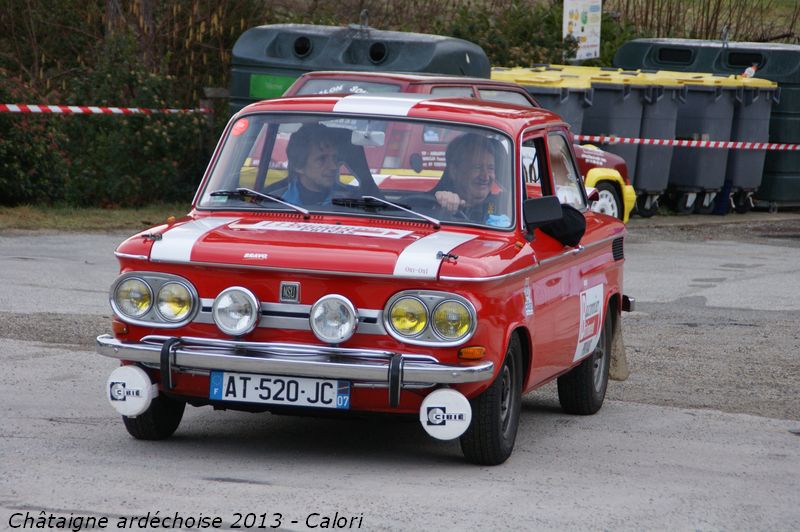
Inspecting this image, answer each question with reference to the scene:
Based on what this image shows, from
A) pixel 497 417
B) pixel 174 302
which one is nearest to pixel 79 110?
pixel 174 302

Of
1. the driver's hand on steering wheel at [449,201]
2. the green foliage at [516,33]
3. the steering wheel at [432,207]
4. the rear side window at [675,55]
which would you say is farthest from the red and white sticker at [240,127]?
the rear side window at [675,55]

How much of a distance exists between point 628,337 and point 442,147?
4542 millimetres

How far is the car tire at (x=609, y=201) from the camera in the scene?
62.5 ft

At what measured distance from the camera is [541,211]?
7203mm

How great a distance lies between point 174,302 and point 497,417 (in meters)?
1.53

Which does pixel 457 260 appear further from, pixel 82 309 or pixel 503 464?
pixel 82 309

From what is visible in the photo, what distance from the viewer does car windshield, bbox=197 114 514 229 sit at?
7.22m

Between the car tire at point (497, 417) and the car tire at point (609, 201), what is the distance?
12209mm

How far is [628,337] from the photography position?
37.9 ft

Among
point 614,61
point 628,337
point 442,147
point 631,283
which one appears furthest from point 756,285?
point 614,61

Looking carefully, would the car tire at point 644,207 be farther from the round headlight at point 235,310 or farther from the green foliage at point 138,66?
the round headlight at point 235,310

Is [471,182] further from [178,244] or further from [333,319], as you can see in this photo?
[178,244]

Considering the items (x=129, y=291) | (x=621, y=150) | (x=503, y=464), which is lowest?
(x=621, y=150)

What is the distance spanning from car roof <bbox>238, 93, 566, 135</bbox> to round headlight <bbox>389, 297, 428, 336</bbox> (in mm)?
1435
